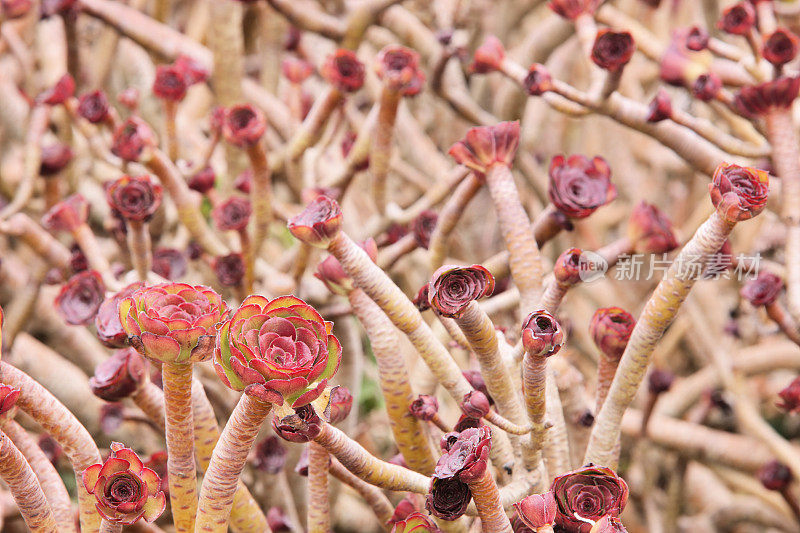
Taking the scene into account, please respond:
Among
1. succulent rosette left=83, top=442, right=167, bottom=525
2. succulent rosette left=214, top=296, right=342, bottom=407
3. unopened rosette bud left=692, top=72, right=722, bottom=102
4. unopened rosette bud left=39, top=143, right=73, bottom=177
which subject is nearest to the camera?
succulent rosette left=214, top=296, right=342, bottom=407

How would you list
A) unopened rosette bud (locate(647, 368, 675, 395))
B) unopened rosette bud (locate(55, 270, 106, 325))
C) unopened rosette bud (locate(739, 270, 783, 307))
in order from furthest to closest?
unopened rosette bud (locate(647, 368, 675, 395)) < unopened rosette bud (locate(739, 270, 783, 307)) < unopened rosette bud (locate(55, 270, 106, 325))

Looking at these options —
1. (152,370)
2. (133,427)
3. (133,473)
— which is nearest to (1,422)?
(133,473)

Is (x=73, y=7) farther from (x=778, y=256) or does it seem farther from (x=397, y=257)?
(x=778, y=256)

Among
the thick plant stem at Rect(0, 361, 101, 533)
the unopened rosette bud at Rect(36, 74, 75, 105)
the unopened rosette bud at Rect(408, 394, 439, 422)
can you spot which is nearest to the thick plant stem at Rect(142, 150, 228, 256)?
the unopened rosette bud at Rect(36, 74, 75, 105)

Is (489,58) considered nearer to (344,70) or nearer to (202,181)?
(344,70)

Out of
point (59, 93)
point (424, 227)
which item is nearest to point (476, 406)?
point (424, 227)

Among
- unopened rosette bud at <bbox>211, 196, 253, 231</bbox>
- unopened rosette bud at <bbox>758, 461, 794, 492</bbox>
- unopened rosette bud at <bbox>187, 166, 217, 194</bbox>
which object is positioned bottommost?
unopened rosette bud at <bbox>758, 461, 794, 492</bbox>

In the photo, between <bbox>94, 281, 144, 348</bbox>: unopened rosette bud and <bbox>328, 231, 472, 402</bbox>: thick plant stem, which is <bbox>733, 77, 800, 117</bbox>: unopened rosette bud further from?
<bbox>94, 281, 144, 348</bbox>: unopened rosette bud
